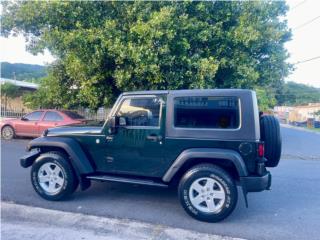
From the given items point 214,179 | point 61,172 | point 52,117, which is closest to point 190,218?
point 214,179

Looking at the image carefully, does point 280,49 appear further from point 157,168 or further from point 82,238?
point 82,238

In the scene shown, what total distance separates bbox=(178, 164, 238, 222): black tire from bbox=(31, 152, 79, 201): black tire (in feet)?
6.33

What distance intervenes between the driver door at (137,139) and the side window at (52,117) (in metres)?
6.76

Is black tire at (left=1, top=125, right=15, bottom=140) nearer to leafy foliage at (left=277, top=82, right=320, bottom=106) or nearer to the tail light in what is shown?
the tail light

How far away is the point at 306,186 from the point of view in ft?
20.3

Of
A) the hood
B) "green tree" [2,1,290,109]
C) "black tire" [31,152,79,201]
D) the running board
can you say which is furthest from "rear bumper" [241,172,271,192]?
"green tree" [2,1,290,109]

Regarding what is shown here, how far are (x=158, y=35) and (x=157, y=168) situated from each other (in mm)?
5647

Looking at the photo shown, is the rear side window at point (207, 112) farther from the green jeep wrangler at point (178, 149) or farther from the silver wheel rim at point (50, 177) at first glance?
the silver wheel rim at point (50, 177)

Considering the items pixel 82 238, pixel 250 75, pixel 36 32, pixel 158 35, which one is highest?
pixel 36 32

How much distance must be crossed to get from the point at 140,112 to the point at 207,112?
1115 mm

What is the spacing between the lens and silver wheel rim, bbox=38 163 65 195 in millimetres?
4836

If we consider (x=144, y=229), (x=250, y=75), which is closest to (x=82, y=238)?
(x=144, y=229)

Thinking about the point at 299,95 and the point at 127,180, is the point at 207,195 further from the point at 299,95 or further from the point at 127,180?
the point at 299,95

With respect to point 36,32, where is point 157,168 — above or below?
below
